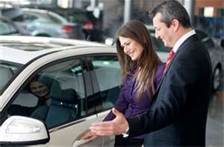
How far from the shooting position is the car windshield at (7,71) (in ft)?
10.6

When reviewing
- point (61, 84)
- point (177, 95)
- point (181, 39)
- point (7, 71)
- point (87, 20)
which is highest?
point (181, 39)

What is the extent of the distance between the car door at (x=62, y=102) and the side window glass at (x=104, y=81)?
0.25 ft

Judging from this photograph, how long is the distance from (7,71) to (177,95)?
130 cm

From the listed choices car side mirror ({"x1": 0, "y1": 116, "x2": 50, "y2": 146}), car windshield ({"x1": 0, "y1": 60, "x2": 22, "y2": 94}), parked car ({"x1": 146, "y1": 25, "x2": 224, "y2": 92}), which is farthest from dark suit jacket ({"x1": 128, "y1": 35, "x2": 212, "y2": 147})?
parked car ({"x1": 146, "y1": 25, "x2": 224, "y2": 92})

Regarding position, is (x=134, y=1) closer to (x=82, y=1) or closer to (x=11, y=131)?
(x=82, y=1)

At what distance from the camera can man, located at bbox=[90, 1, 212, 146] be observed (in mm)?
2367

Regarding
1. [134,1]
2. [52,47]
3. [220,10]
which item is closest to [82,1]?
[134,1]

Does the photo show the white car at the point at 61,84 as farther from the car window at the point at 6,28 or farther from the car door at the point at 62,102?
the car window at the point at 6,28

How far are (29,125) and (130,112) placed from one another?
0.69 meters

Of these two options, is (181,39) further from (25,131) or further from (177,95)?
(25,131)

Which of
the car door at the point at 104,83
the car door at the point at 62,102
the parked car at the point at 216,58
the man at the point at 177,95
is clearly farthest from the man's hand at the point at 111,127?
the parked car at the point at 216,58

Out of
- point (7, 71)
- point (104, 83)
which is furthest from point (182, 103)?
point (104, 83)

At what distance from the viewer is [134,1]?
14188mm

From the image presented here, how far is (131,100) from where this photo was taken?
320cm
